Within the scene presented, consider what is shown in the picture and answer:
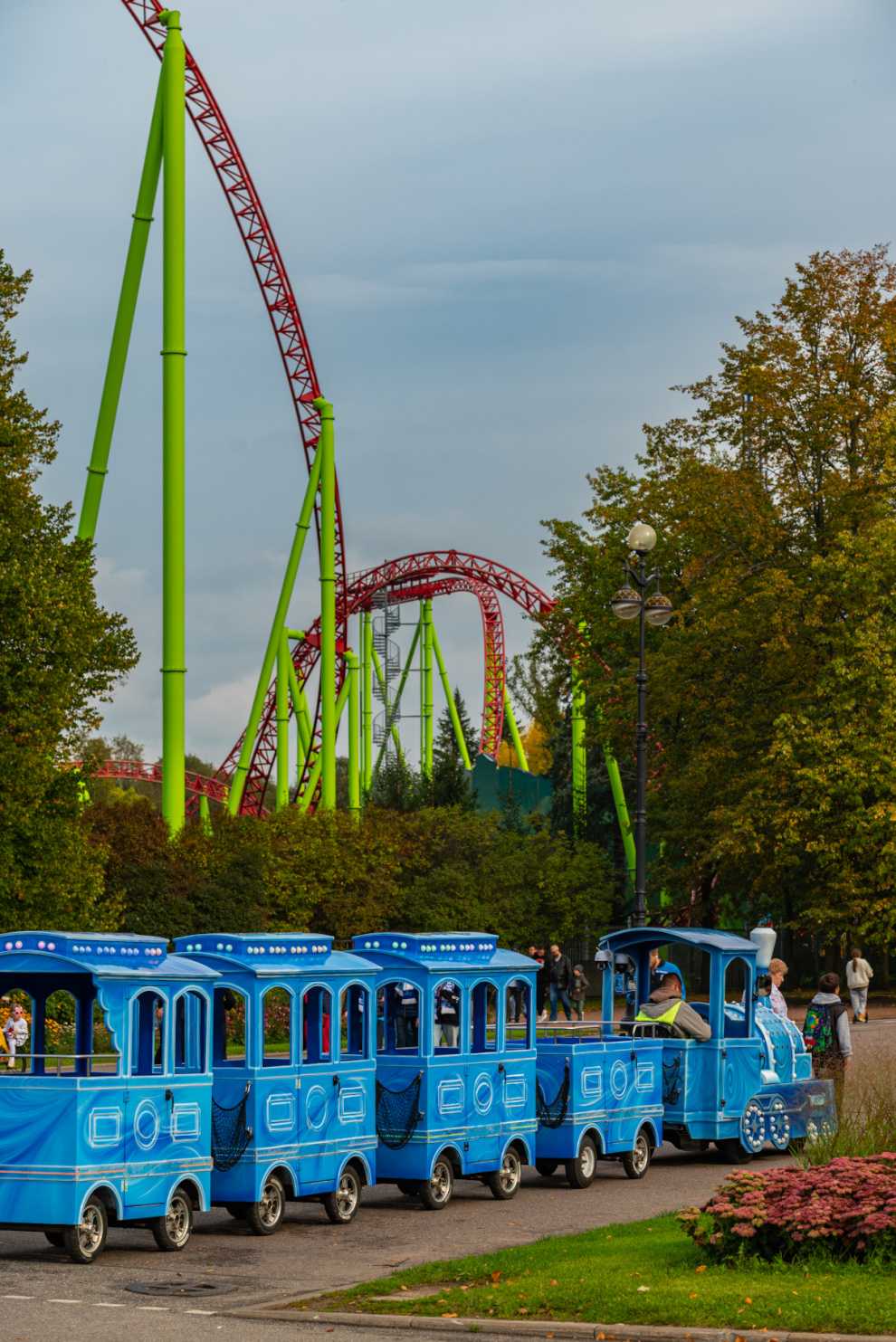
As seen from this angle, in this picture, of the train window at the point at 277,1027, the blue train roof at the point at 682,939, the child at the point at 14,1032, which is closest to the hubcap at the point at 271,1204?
the train window at the point at 277,1027

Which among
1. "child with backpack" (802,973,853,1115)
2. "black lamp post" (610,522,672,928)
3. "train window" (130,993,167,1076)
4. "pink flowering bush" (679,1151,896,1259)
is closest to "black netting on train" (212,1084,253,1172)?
"train window" (130,993,167,1076)

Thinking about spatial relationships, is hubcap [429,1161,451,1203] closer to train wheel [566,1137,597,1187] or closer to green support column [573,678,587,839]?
train wheel [566,1137,597,1187]

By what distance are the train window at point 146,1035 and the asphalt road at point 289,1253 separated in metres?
1.30

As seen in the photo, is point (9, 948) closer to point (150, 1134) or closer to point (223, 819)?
point (150, 1134)

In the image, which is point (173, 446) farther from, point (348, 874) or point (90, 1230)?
point (90, 1230)

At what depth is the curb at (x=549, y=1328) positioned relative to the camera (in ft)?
25.7

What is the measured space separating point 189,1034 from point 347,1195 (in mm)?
2114

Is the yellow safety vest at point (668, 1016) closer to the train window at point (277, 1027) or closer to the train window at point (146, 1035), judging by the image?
the train window at point (277, 1027)

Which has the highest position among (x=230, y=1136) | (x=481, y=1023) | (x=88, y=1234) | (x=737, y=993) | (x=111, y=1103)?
(x=737, y=993)

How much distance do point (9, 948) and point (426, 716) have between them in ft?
180

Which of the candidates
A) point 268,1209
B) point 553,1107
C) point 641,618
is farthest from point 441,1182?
point 641,618

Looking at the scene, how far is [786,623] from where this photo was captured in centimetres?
3384

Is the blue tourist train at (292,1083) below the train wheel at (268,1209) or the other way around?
the other way around

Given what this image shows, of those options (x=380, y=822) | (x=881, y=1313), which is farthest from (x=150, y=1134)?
(x=380, y=822)
